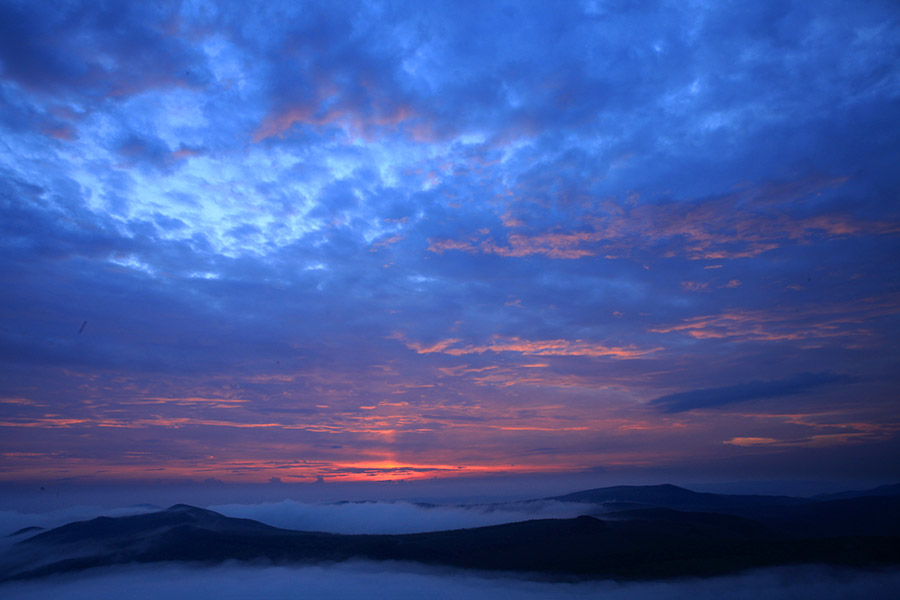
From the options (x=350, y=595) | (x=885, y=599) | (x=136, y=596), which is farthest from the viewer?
(x=136, y=596)

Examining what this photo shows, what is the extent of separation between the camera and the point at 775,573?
582 feet

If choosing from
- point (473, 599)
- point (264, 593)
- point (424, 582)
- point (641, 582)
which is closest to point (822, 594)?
point (641, 582)

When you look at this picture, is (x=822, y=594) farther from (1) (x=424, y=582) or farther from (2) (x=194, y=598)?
(2) (x=194, y=598)

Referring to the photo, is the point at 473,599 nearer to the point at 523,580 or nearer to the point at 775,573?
the point at 523,580

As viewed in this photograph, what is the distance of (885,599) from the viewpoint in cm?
16325

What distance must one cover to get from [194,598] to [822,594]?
22015 centimetres

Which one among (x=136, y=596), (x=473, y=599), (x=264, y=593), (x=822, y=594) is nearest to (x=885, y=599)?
(x=822, y=594)

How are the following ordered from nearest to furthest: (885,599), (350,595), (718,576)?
1. (885,599)
2. (718,576)
3. (350,595)

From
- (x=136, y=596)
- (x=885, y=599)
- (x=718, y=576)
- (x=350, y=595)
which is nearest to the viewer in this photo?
(x=885, y=599)

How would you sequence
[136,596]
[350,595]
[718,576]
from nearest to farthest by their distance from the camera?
[718,576], [350,595], [136,596]

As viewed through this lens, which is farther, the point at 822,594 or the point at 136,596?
the point at 136,596

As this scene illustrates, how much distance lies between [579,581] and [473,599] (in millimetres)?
41454

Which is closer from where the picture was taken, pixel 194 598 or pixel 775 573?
pixel 775 573

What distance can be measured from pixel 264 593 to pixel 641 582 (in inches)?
5406
